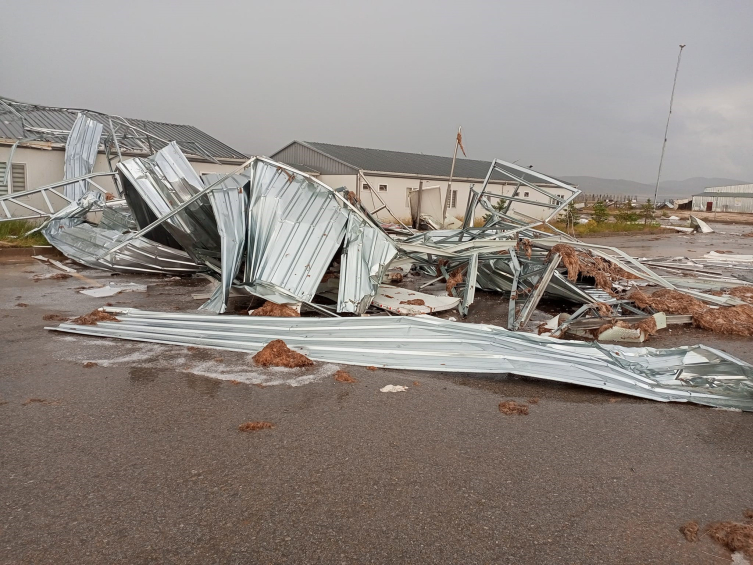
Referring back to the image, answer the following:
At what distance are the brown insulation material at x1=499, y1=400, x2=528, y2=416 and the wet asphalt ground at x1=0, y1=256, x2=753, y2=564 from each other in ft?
0.25

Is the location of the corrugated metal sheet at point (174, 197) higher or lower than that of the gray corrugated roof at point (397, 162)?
lower

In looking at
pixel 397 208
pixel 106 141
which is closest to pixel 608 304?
pixel 106 141

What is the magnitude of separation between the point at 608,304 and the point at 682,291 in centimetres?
202

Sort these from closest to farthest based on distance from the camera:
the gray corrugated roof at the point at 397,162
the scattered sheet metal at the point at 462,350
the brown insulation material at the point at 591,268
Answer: the scattered sheet metal at the point at 462,350 < the brown insulation material at the point at 591,268 < the gray corrugated roof at the point at 397,162

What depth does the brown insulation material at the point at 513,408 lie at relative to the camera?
460cm

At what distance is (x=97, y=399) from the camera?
4.55 m

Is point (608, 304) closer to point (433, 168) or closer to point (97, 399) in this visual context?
point (97, 399)

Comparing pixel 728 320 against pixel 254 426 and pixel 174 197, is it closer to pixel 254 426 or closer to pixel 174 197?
pixel 254 426

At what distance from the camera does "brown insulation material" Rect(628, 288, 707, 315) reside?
852 cm

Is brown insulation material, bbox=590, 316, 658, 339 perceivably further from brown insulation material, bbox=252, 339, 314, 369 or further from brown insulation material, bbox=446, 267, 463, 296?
brown insulation material, bbox=252, 339, 314, 369

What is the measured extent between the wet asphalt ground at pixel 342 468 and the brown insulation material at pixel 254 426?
0.06m

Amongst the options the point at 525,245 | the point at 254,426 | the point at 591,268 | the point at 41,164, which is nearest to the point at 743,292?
the point at 591,268

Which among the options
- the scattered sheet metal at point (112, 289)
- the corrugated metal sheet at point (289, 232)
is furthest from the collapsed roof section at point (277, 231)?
the scattered sheet metal at point (112, 289)

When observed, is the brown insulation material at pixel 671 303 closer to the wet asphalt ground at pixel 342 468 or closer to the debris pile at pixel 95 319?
the wet asphalt ground at pixel 342 468
